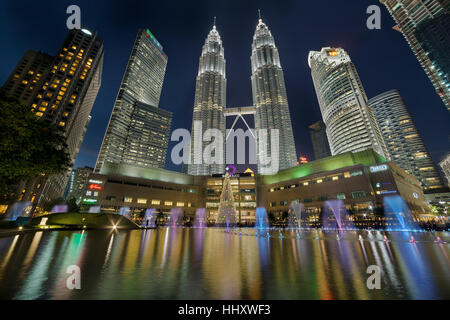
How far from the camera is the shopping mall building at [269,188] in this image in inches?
2616

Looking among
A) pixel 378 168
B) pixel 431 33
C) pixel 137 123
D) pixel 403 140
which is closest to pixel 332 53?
pixel 431 33

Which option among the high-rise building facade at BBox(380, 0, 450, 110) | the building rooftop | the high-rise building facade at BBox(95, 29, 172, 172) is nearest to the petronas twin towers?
the high-rise building facade at BBox(95, 29, 172, 172)

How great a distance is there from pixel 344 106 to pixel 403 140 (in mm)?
78636

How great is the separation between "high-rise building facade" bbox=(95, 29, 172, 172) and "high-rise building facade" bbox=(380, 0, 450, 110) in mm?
170535

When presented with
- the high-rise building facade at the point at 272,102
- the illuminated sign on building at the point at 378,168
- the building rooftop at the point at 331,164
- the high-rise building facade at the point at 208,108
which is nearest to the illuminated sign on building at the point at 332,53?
the high-rise building facade at the point at 272,102

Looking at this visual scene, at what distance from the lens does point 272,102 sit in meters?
152

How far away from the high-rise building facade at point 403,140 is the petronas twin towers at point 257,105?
9123cm

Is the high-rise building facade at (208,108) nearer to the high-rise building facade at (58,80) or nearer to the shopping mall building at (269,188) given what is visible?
the shopping mall building at (269,188)

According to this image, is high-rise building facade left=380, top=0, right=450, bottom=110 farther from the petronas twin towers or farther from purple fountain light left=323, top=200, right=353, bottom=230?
purple fountain light left=323, top=200, right=353, bottom=230

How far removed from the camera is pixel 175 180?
9806 cm

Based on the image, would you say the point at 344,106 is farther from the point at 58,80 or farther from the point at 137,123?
the point at 58,80

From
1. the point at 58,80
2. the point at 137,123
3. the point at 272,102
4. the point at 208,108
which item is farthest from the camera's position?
the point at 208,108

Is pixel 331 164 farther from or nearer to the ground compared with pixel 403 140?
nearer to the ground
